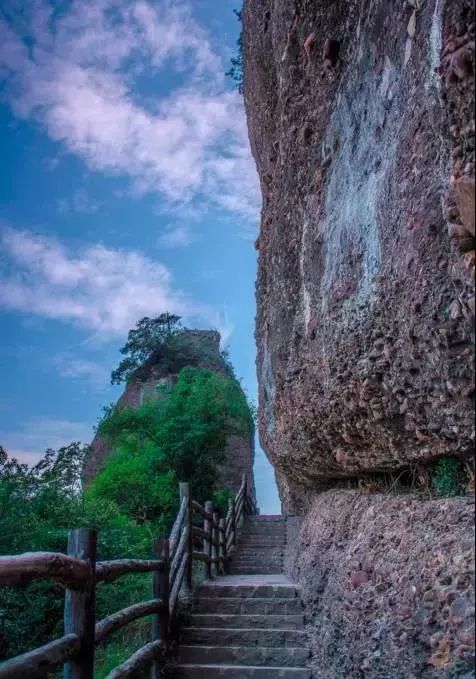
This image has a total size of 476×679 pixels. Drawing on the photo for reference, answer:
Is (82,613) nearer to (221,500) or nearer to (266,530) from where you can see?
(266,530)

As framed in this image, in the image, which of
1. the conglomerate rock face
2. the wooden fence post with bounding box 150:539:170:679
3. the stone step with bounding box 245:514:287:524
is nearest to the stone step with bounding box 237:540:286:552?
the stone step with bounding box 245:514:287:524

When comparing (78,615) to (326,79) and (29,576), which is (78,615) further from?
(326,79)

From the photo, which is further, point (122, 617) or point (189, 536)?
point (189, 536)

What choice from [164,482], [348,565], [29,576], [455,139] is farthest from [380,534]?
[164,482]

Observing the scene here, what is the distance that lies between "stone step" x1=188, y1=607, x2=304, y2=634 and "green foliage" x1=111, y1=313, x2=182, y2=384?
19522 millimetres

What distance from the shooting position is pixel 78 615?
114 inches

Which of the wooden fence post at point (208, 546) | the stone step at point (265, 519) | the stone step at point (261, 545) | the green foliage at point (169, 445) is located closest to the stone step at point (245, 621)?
the wooden fence post at point (208, 546)

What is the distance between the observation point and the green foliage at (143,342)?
82.5 feet

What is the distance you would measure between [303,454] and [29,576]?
4.30 m

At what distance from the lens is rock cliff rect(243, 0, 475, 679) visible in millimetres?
2479

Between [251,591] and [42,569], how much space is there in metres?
4.54

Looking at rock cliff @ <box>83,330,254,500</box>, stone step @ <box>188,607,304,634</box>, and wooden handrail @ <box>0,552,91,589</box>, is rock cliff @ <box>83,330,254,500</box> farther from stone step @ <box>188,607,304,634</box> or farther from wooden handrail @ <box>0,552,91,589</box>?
wooden handrail @ <box>0,552,91,589</box>

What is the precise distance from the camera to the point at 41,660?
2352 millimetres

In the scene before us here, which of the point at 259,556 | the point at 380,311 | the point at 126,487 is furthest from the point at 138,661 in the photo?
the point at 126,487
